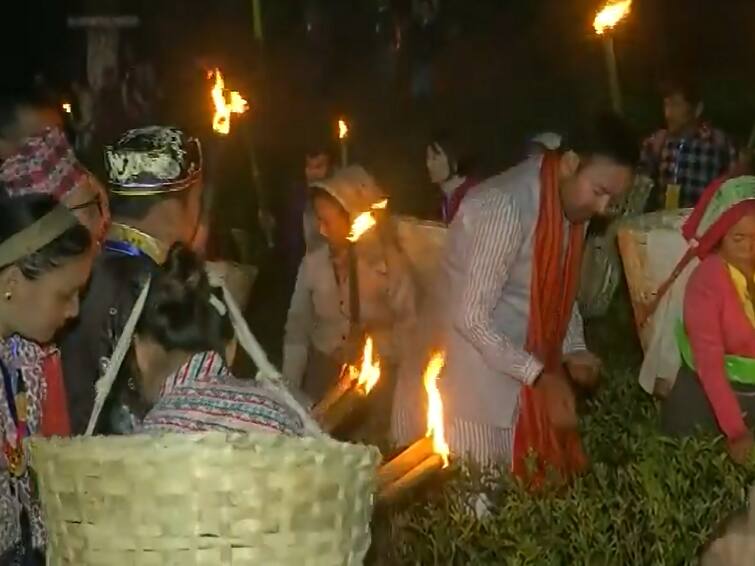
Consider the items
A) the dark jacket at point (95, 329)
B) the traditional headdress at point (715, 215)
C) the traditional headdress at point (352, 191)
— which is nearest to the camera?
the dark jacket at point (95, 329)

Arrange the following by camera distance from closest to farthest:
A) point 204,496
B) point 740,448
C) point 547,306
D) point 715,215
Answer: point 204,496, point 547,306, point 740,448, point 715,215

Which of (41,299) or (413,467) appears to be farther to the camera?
(41,299)

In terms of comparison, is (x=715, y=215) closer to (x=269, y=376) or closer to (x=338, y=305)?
(x=338, y=305)

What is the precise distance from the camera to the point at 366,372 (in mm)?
3357

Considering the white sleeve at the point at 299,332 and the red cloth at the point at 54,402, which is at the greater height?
the red cloth at the point at 54,402

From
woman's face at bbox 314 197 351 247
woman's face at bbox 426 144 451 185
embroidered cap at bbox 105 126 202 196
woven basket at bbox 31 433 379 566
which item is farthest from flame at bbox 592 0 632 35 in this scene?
woven basket at bbox 31 433 379 566

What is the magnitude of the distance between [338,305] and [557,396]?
150 cm

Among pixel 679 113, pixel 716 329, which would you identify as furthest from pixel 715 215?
pixel 679 113

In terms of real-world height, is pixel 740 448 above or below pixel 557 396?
below

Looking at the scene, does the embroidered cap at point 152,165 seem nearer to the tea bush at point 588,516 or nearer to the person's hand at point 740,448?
the tea bush at point 588,516

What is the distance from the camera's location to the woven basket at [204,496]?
2.43 meters

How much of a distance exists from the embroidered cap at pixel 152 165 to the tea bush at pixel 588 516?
1.21 metres

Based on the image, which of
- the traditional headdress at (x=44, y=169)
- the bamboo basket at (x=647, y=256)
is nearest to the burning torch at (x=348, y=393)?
the traditional headdress at (x=44, y=169)

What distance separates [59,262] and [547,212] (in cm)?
165
